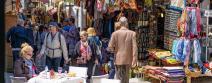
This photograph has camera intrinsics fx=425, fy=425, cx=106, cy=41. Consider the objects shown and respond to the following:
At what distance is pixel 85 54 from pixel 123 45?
77 cm

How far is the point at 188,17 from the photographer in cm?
935

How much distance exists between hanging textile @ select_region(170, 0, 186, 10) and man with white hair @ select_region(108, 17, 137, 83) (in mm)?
2243

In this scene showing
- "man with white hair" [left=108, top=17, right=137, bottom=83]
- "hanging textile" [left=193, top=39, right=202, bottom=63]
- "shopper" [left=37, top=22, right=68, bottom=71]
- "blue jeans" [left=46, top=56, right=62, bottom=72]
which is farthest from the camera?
"hanging textile" [left=193, top=39, right=202, bottom=63]

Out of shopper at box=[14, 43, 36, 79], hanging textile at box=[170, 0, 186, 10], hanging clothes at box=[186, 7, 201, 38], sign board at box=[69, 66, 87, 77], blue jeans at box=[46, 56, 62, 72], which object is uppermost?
hanging textile at box=[170, 0, 186, 10]

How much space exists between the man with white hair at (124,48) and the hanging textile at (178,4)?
7.36 ft

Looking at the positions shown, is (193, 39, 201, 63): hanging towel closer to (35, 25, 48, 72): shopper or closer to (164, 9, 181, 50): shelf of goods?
(164, 9, 181, 50): shelf of goods

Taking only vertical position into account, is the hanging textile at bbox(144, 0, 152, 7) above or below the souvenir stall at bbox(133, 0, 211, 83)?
above

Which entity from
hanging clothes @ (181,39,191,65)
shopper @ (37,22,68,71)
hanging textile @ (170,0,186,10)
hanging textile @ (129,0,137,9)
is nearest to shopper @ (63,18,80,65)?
shopper @ (37,22,68,71)

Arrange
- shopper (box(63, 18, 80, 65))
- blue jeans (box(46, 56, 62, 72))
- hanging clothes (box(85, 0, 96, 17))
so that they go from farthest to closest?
hanging clothes (box(85, 0, 96, 17)) < shopper (box(63, 18, 80, 65)) < blue jeans (box(46, 56, 62, 72))

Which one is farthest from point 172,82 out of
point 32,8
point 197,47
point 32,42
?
point 32,8

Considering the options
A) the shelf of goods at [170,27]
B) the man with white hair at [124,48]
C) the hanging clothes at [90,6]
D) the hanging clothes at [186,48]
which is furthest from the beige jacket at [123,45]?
the hanging clothes at [90,6]

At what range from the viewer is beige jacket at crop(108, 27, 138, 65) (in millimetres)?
7906

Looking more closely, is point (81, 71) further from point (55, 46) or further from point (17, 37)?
point (17, 37)

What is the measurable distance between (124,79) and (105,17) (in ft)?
9.88
